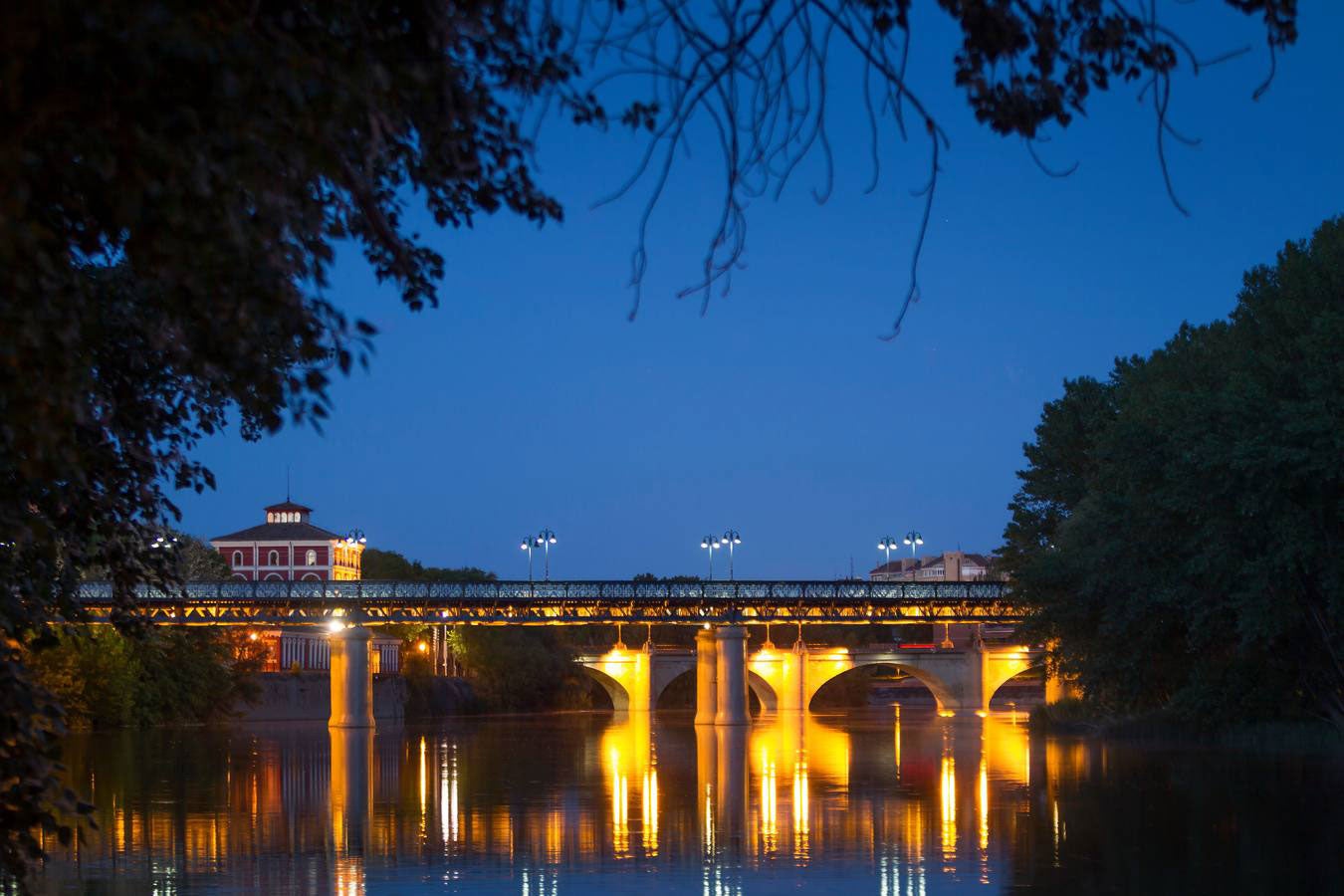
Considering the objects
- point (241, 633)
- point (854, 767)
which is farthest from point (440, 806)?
point (241, 633)

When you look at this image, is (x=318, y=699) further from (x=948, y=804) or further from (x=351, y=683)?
(x=948, y=804)

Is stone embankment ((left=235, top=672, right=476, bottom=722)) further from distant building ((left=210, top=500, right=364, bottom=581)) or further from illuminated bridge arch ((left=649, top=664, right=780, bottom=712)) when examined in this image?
distant building ((left=210, top=500, right=364, bottom=581))

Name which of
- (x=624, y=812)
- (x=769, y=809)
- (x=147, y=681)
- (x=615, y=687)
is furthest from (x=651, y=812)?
(x=615, y=687)

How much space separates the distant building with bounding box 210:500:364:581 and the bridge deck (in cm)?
5630

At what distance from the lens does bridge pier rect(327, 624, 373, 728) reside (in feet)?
258

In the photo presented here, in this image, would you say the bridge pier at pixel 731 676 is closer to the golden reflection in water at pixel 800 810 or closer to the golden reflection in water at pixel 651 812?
the golden reflection in water at pixel 800 810

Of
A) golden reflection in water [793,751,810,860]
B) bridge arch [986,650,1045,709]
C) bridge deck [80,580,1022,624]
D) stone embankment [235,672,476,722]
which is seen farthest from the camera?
bridge arch [986,650,1045,709]

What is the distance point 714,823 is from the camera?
90.5ft

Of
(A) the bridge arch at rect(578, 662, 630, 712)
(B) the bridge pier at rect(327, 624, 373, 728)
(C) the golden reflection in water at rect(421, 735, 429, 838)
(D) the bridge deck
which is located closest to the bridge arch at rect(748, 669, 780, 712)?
(A) the bridge arch at rect(578, 662, 630, 712)

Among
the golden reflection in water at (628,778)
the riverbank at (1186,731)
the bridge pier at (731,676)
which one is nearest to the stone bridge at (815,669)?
the bridge pier at (731,676)

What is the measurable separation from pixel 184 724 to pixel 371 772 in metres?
45.3

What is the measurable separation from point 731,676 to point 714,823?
180 feet

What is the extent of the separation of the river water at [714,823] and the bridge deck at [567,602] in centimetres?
2974

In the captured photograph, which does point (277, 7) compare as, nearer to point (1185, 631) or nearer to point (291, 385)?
point (291, 385)
